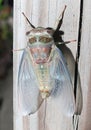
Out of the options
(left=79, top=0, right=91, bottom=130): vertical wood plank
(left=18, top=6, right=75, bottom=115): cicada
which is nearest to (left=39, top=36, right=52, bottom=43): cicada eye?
(left=18, top=6, right=75, bottom=115): cicada

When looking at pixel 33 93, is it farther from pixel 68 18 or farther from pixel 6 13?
pixel 6 13

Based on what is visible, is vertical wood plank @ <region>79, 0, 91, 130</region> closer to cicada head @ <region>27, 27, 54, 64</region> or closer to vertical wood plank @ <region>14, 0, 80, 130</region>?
vertical wood plank @ <region>14, 0, 80, 130</region>

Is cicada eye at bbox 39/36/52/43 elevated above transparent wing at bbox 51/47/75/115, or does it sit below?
above

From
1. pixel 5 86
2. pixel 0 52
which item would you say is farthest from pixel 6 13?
pixel 5 86

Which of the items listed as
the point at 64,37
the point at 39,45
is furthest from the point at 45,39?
the point at 64,37

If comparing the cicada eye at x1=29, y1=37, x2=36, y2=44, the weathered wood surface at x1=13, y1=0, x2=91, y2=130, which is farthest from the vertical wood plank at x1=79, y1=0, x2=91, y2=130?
the cicada eye at x1=29, y1=37, x2=36, y2=44

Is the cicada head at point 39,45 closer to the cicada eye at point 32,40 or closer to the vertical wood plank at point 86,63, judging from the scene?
the cicada eye at point 32,40

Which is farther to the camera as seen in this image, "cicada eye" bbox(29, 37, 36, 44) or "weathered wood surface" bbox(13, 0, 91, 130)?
"cicada eye" bbox(29, 37, 36, 44)
